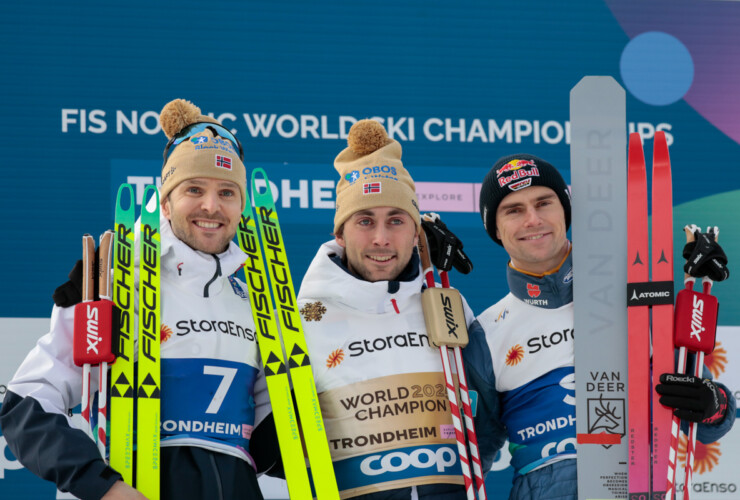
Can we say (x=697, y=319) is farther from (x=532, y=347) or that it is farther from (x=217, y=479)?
(x=217, y=479)

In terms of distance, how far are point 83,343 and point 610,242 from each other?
5.18 ft

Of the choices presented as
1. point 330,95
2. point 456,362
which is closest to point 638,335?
point 456,362

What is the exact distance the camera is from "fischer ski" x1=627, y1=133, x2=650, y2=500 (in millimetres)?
2518

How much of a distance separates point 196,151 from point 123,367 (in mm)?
684

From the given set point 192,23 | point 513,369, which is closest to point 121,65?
point 192,23

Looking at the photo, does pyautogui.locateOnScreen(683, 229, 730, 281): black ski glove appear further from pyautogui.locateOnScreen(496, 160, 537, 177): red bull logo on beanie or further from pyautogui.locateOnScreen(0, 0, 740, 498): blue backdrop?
pyautogui.locateOnScreen(0, 0, 740, 498): blue backdrop

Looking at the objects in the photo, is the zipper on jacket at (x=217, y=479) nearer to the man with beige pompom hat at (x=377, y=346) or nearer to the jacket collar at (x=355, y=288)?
the man with beige pompom hat at (x=377, y=346)

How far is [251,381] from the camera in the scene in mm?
2561

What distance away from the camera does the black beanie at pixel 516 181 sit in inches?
107

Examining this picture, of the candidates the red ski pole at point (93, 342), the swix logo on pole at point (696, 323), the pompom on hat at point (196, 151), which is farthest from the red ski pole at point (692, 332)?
the red ski pole at point (93, 342)

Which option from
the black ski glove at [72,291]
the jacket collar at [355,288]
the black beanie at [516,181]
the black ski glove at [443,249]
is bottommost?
the black ski glove at [72,291]

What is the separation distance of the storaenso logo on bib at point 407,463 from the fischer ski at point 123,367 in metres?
0.67

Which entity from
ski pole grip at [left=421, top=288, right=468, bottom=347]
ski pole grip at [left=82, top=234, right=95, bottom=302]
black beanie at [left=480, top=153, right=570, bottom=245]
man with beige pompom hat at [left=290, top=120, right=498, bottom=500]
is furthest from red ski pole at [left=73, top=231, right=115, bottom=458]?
black beanie at [left=480, top=153, right=570, bottom=245]

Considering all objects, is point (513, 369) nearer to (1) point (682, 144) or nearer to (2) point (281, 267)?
(2) point (281, 267)
